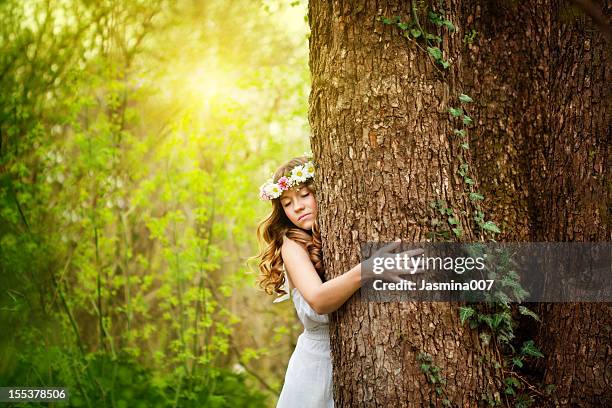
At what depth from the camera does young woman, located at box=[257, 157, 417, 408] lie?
2.99m

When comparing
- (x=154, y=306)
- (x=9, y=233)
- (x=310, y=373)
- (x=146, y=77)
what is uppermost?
(x=146, y=77)

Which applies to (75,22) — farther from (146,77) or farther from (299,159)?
A: (299,159)

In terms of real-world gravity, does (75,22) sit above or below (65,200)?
above

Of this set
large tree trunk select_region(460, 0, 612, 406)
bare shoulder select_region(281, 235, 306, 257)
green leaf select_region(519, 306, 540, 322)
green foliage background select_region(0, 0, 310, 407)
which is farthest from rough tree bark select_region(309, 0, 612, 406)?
green foliage background select_region(0, 0, 310, 407)

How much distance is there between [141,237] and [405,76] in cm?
602

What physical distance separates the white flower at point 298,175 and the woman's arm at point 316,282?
13.7 inches

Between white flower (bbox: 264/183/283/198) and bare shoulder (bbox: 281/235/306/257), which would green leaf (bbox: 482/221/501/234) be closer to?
bare shoulder (bbox: 281/235/306/257)

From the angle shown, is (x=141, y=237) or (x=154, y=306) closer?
(x=141, y=237)

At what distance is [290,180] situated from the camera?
3182mm

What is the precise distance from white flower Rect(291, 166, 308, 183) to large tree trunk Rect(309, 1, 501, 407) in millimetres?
558

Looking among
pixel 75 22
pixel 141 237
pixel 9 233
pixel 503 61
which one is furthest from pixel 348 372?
pixel 141 237

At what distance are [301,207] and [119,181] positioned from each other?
3916mm

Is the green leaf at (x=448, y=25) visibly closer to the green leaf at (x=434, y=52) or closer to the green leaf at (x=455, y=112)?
the green leaf at (x=434, y=52)

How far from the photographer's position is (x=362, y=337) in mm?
2482
